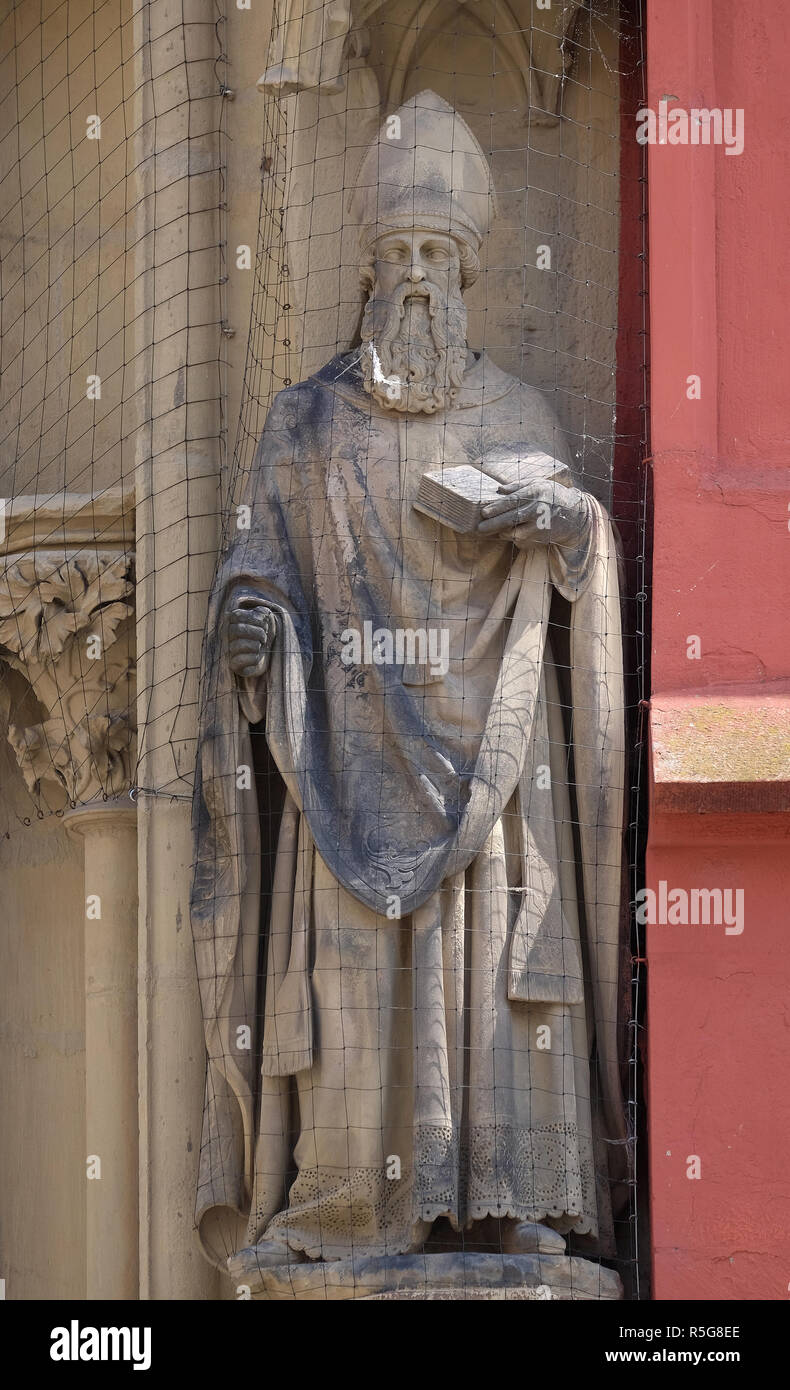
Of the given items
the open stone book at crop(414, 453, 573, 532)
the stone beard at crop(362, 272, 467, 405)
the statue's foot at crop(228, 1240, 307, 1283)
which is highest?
the stone beard at crop(362, 272, 467, 405)

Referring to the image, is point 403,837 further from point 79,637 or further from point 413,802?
point 79,637

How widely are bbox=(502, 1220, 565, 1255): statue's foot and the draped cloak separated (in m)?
0.03

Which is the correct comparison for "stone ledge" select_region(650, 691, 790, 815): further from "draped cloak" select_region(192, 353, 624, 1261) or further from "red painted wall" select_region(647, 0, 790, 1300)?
"draped cloak" select_region(192, 353, 624, 1261)

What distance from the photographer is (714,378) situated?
6719 millimetres

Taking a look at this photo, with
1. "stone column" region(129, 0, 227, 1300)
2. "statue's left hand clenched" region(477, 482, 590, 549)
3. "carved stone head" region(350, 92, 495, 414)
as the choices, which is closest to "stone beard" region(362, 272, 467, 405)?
"carved stone head" region(350, 92, 495, 414)

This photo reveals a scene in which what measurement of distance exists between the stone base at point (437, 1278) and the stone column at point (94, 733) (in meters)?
0.74

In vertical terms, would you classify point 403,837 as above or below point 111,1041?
above

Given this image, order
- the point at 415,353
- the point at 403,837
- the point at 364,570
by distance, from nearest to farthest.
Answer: the point at 403,837 → the point at 364,570 → the point at 415,353

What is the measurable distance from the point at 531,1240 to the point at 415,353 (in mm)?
1757

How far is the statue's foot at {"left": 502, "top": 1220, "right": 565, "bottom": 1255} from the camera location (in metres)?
6.19

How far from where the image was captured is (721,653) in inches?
256

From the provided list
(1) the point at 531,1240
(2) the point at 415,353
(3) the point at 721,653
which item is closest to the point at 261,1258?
(1) the point at 531,1240

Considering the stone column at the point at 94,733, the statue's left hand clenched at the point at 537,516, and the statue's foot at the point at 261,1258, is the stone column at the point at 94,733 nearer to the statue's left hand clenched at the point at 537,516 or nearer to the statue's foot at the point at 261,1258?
the statue's foot at the point at 261,1258

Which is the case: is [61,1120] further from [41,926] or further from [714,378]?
[714,378]
